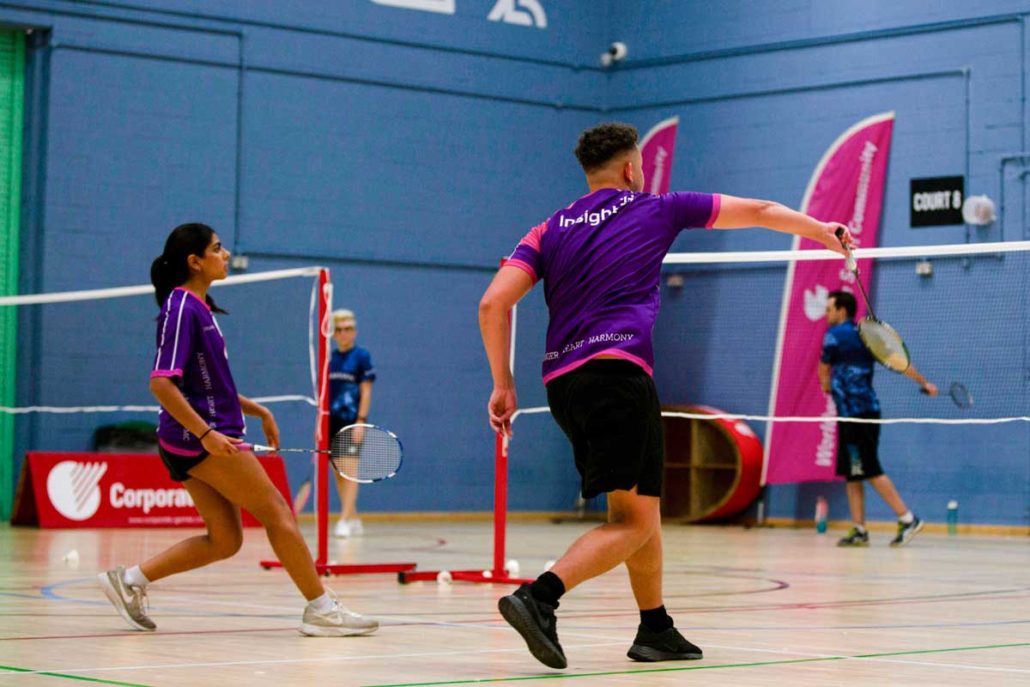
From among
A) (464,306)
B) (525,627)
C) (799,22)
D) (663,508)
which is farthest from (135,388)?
(525,627)

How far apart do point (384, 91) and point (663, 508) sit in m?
6.03

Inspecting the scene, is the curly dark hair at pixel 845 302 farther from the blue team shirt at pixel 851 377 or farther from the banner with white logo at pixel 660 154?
the banner with white logo at pixel 660 154

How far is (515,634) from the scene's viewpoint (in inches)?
291

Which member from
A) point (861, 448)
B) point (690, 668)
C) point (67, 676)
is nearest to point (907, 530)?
point (861, 448)

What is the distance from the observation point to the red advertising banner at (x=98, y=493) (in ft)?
56.2

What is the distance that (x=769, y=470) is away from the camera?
19484 mm

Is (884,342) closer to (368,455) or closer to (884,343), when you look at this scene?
(884,343)

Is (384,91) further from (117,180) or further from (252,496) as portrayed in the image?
(252,496)

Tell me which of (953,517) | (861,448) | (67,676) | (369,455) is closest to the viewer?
(67,676)

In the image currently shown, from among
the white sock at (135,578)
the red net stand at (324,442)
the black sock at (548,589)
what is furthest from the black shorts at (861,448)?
the black sock at (548,589)

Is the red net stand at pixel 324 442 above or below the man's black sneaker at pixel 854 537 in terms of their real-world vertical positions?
above

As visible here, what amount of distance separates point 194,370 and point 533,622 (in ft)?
7.24

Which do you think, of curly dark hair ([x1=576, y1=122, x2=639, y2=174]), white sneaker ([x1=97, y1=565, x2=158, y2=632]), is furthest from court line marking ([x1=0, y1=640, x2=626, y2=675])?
curly dark hair ([x1=576, y1=122, x2=639, y2=174])

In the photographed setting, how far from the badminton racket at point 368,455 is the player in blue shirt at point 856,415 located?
740cm
